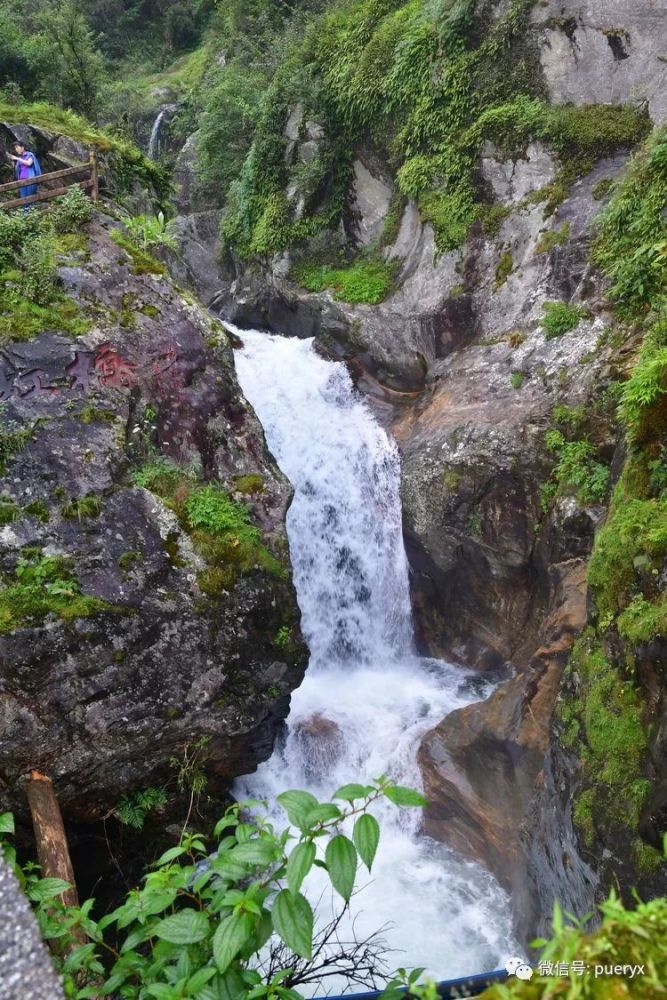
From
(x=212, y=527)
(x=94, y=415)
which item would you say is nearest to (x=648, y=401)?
(x=212, y=527)

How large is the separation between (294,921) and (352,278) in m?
14.8

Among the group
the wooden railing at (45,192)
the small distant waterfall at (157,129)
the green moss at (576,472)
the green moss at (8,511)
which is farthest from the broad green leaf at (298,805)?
the small distant waterfall at (157,129)

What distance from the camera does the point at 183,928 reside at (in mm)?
2045

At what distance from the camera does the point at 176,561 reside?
7.59m

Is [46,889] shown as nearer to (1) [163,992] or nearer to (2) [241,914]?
(1) [163,992]

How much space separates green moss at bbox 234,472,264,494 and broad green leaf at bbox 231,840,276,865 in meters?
6.92

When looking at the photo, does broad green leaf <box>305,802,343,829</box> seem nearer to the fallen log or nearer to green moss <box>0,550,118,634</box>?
the fallen log

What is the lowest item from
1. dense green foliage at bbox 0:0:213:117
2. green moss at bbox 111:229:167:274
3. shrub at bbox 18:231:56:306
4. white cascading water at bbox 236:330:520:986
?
white cascading water at bbox 236:330:520:986

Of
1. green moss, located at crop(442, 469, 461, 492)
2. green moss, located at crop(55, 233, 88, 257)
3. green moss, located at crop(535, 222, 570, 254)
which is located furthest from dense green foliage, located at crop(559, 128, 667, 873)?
green moss, located at crop(55, 233, 88, 257)

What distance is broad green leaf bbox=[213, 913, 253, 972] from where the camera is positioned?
1852 mm

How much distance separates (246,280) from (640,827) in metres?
16.9

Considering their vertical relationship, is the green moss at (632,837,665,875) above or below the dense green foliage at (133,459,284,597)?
below

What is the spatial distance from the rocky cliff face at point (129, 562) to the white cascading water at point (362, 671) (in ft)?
6.50

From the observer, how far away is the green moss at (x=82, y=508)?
736 centimetres
